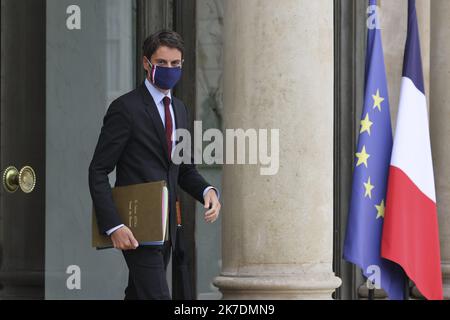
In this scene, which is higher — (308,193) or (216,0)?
(216,0)

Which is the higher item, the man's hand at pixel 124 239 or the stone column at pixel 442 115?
the stone column at pixel 442 115

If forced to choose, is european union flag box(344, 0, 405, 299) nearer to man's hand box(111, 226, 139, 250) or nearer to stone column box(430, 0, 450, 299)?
stone column box(430, 0, 450, 299)

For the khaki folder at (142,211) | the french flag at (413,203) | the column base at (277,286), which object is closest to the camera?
the khaki folder at (142,211)

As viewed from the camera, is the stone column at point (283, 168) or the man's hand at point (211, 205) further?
the stone column at point (283, 168)

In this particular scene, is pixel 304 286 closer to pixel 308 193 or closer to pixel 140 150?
pixel 308 193

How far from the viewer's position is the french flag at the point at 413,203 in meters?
10.0

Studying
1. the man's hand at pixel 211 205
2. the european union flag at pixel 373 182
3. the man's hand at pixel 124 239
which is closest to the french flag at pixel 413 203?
the european union flag at pixel 373 182

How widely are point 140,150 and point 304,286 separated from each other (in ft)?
5.38

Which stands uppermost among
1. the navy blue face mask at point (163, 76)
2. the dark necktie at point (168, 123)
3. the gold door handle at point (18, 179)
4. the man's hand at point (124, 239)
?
the navy blue face mask at point (163, 76)

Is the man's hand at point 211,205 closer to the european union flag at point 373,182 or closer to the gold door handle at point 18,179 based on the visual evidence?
the gold door handle at point 18,179

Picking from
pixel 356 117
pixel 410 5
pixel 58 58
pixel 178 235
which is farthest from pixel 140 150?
pixel 356 117

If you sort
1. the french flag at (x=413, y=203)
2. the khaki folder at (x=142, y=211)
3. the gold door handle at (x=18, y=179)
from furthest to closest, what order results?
the french flag at (x=413, y=203) < the gold door handle at (x=18, y=179) < the khaki folder at (x=142, y=211)

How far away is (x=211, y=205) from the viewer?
26.0ft

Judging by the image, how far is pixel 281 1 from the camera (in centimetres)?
868
